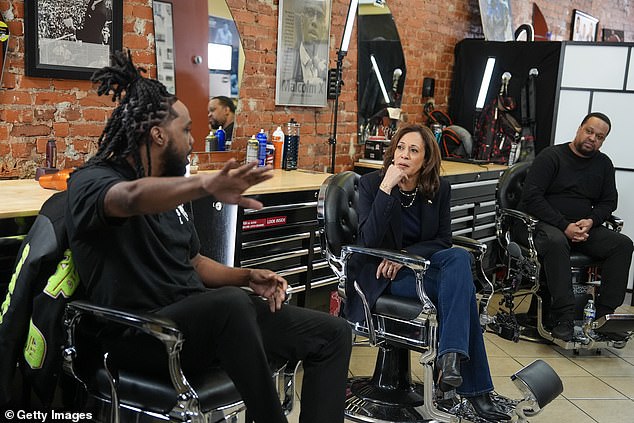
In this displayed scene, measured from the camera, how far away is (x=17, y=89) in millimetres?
3125

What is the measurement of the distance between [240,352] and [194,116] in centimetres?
218

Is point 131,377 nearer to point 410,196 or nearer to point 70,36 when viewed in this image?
point 410,196

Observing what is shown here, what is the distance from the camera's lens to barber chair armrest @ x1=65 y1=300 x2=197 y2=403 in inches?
73.1

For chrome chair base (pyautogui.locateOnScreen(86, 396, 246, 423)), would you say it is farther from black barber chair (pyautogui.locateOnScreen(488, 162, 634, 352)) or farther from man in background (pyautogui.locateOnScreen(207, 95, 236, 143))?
black barber chair (pyautogui.locateOnScreen(488, 162, 634, 352))

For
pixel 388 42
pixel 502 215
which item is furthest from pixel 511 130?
pixel 502 215

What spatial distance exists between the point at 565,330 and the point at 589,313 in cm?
21

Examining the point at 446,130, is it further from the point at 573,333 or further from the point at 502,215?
the point at 573,333

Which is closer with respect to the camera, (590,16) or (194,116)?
(194,116)

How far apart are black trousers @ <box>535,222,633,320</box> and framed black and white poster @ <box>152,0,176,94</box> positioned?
2.32m

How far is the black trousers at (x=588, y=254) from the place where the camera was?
412 centimetres

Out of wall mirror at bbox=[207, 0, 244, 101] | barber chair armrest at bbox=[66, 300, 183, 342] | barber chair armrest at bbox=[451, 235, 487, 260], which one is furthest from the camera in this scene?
wall mirror at bbox=[207, 0, 244, 101]

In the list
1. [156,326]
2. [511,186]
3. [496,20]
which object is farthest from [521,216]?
[496,20]

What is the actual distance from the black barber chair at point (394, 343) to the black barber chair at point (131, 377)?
3.31 feet

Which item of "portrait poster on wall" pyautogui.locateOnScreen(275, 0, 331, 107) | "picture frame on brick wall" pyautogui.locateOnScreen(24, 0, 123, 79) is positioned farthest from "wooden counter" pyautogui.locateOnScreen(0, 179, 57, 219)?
"portrait poster on wall" pyautogui.locateOnScreen(275, 0, 331, 107)
